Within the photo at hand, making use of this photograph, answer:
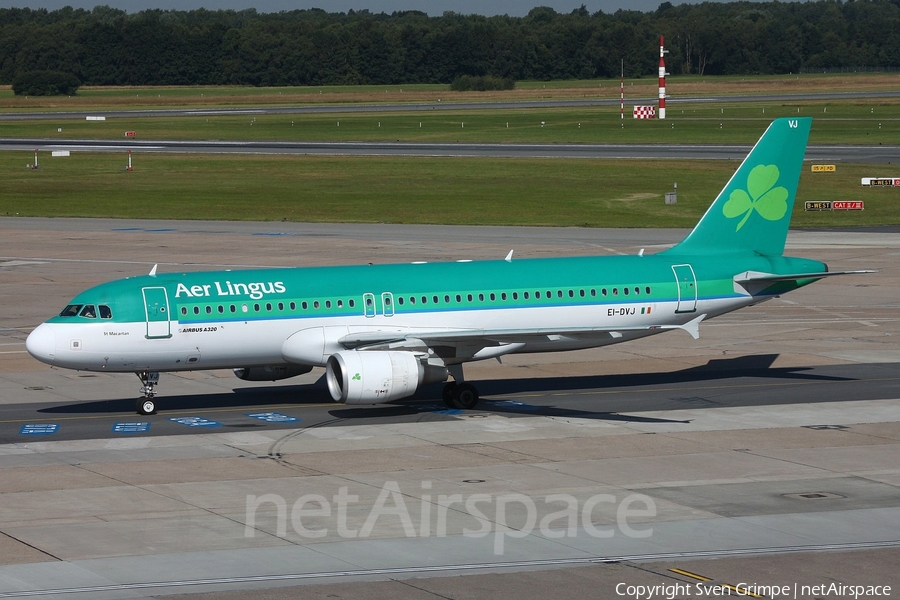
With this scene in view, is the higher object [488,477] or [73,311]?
[73,311]

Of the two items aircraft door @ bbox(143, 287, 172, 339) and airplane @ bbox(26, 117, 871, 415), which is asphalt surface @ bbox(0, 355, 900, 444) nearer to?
airplane @ bbox(26, 117, 871, 415)

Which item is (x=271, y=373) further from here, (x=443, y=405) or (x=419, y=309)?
→ (x=443, y=405)

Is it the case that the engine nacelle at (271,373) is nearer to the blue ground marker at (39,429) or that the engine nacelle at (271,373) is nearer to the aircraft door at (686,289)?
the blue ground marker at (39,429)

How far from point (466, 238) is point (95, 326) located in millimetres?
41558

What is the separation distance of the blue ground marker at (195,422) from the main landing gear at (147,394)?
797 mm

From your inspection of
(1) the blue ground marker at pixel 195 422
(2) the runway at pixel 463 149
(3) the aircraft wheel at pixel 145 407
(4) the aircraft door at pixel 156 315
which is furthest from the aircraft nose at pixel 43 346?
(2) the runway at pixel 463 149

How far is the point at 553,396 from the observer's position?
3825 centimetres

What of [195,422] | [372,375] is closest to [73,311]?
[195,422]

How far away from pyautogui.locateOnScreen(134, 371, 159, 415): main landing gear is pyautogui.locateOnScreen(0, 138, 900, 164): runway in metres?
85.7

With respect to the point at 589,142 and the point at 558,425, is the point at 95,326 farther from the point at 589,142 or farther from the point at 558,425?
the point at 589,142

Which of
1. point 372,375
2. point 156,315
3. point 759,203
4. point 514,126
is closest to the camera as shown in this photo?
point 372,375

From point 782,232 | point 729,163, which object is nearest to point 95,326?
point 782,232

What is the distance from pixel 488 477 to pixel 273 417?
9056mm

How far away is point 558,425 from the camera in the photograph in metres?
34.0
